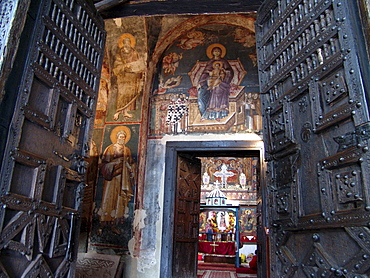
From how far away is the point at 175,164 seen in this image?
7.46 meters

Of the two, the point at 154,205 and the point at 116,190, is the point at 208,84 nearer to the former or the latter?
the point at 154,205

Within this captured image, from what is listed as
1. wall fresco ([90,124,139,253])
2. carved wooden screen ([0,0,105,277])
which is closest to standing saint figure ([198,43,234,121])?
wall fresco ([90,124,139,253])

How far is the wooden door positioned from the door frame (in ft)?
0.51

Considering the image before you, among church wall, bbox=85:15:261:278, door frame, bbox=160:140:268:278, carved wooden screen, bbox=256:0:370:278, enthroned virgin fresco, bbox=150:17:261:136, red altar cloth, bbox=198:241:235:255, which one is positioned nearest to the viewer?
carved wooden screen, bbox=256:0:370:278

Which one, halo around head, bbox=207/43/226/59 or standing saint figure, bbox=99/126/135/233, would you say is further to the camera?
halo around head, bbox=207/43/226/59

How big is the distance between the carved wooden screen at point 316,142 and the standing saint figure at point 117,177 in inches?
174

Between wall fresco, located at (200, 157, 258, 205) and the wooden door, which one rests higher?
wall fresco, located at (200, 157, 258, 205)

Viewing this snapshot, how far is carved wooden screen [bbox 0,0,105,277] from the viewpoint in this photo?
103 inches

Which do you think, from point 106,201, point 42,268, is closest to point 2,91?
point 42,268

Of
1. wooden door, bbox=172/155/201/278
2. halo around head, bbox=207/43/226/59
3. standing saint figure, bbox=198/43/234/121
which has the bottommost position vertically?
wooden door, bbox=172/155/201/278

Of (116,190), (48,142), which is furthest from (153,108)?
(48,142)

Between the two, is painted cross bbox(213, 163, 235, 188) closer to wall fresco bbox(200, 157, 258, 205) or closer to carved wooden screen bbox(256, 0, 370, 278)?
wall fresco bbox(200, 157, 258, 205)

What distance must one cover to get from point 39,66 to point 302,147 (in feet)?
8.13

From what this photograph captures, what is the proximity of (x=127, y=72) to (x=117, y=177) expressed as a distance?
2581 millimetres
